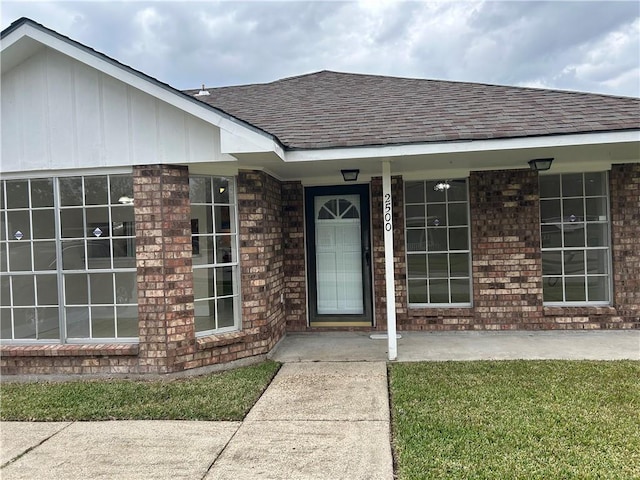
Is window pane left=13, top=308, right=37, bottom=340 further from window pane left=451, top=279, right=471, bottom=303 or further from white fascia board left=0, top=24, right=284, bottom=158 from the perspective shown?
window pane left=451, top=279, right=471, bottom=303

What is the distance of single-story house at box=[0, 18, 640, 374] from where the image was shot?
5152 millimetres

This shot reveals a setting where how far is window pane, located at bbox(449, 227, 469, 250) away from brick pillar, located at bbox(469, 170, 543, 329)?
168 millimetres

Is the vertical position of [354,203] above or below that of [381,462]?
above

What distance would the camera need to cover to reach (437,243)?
23.4ft

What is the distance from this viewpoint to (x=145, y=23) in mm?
9586

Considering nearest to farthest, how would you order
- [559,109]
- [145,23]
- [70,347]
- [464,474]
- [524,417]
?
[464,474]
[524,417]
[70,347]
[559,109]
[145,23]

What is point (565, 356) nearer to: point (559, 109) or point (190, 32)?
point (559, 109)

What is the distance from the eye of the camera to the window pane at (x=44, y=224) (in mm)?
5414

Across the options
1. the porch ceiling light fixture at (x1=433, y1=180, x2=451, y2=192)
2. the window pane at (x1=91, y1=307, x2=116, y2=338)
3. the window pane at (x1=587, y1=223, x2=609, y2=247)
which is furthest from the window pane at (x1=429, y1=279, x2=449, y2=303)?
the window pane at (x1=91, y1=307, x2=116, y2=338)

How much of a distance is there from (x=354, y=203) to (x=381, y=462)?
473 cm

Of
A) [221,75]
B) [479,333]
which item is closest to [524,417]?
[479,333]

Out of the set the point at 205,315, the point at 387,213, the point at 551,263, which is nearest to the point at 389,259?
the point at 387,213

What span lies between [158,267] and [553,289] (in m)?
6.07

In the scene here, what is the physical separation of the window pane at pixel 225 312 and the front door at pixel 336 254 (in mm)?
1859
